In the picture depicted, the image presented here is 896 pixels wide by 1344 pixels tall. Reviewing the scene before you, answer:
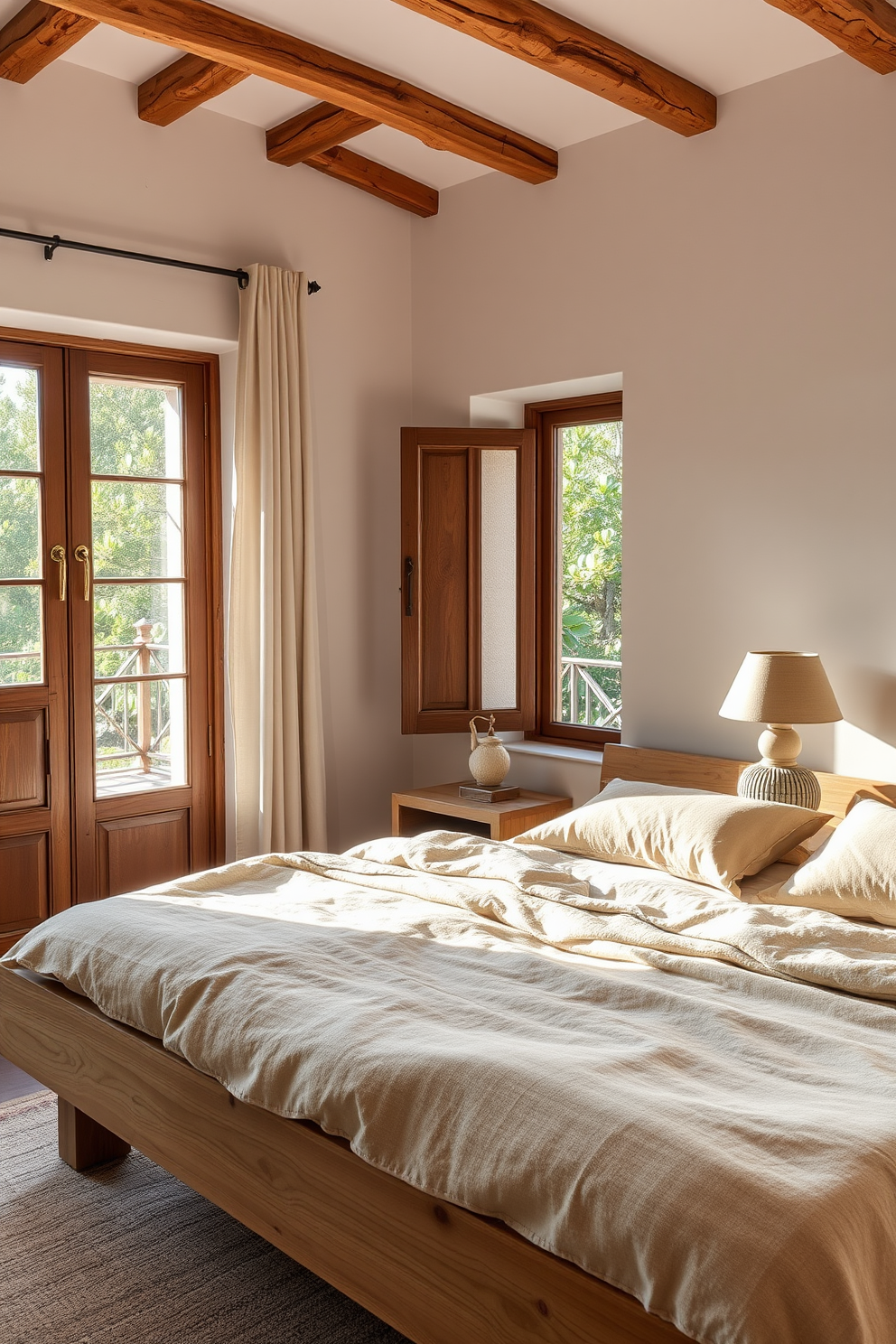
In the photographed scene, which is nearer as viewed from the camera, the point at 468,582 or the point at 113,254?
the point at 113,254

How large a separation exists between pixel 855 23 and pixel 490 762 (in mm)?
2576

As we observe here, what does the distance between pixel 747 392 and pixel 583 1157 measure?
9.17 feet

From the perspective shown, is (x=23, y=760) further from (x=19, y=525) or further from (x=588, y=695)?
(x=588, y=695)

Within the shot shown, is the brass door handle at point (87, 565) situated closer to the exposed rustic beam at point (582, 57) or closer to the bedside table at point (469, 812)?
the bedside table at point (469, 812)

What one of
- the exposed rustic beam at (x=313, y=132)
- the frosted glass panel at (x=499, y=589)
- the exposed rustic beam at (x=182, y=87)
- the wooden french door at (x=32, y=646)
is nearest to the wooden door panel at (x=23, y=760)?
the wooden french door at (x=32, y=646)

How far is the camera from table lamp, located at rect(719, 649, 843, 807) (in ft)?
10.8

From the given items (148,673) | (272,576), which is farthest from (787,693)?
(148,673)

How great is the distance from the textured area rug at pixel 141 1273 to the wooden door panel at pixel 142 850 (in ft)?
5.04

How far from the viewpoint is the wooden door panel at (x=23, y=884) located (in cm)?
388

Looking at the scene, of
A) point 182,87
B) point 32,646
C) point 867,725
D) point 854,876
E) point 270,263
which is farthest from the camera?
point 270,263

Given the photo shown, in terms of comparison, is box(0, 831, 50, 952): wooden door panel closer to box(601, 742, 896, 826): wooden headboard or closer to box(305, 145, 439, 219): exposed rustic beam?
box(601, 742, 896, 826): wooden headboard

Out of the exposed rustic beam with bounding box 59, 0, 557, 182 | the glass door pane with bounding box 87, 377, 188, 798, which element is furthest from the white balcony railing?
the exposed rustic beam with bounding box 59, 0, 557, 182

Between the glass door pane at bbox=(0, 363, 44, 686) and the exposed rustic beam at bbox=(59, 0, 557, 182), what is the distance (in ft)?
3.99

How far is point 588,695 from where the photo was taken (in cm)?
473
